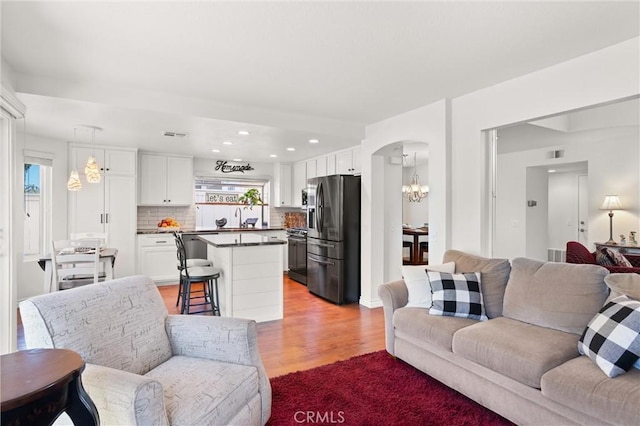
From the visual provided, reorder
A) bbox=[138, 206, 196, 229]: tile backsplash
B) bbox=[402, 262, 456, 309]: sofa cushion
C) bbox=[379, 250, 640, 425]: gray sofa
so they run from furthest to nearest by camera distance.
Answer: bbox=[138, 206, 196, 229]: tile backsplash → bbox=[402, 262, 456, 309]: sofa cushion → bbox=[379, 250, 640, 425]: gray sofa

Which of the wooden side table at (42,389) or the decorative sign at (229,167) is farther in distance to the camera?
the decorative sign at (229,167)

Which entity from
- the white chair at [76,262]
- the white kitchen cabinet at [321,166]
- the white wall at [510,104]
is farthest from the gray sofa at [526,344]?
the white kitchen cabinet at [321,166]

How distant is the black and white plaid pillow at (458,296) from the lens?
2652 mm

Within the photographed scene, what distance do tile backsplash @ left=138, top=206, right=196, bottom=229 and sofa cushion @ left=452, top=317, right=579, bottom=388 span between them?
5.48m

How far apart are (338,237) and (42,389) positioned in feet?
12.7

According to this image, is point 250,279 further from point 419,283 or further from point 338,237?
point 419,283

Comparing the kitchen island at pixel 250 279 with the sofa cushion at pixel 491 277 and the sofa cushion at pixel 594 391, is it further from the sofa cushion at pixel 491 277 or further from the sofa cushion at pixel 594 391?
the sofa cushion at pixel 594 391

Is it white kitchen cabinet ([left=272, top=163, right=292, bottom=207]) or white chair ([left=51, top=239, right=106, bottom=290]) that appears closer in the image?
white chair ([left=51, top=239, right=106, bottom=290])

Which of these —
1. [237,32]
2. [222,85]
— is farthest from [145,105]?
[237,32]

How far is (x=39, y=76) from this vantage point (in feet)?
9.75

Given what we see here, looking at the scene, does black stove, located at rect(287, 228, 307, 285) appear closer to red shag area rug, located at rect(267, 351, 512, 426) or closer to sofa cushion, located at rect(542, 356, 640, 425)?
red shag area rug, located at rect(267, 351, 512, 426)

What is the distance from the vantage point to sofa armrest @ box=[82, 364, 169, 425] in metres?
1.30

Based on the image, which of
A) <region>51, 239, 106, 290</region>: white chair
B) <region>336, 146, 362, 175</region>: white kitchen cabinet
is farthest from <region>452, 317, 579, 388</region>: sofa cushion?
<region>51, 239, 106, 290</region>: white chair

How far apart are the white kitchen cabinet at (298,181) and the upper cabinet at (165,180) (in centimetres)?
203
